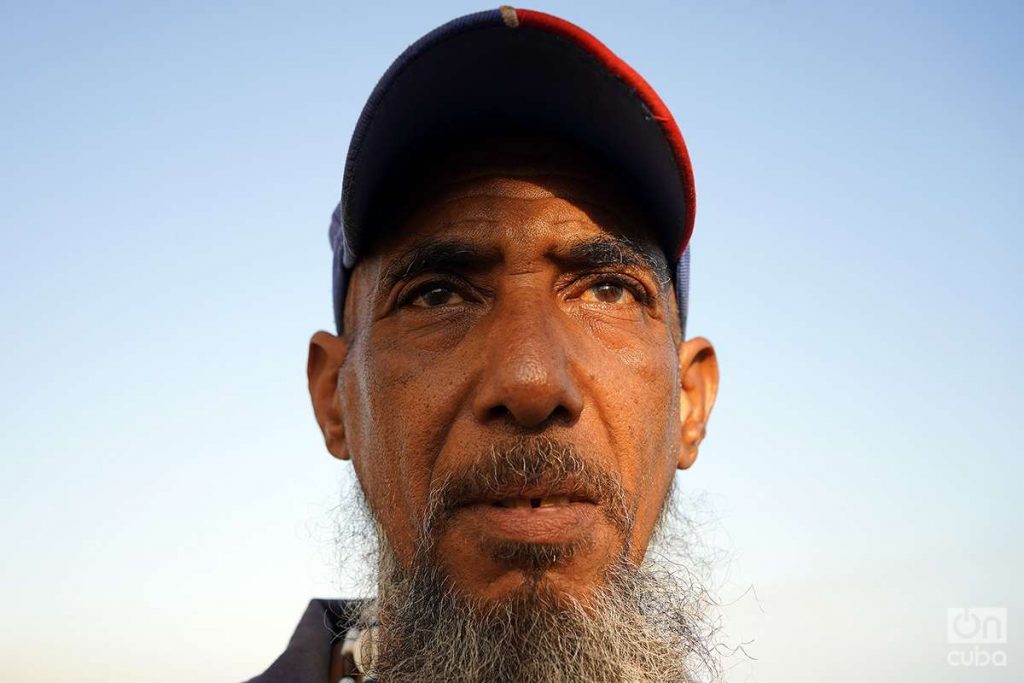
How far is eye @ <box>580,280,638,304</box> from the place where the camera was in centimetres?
276

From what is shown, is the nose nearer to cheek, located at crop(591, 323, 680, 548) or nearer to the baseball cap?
cheek, located at crop(591, 323, 680, 548)

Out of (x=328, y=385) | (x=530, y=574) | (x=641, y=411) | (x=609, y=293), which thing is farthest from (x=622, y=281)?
(x=328, y=385)

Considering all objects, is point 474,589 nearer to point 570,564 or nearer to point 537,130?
point 570,564

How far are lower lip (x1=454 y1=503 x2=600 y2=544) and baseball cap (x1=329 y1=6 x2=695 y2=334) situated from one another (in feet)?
3.47

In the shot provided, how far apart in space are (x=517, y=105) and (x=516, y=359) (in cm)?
88

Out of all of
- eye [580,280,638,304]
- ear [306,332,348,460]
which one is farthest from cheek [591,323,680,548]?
ear [306,332,348,460]

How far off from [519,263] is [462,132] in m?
0.51

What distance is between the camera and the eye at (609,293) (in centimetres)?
276

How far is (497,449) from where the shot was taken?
7.75 feet

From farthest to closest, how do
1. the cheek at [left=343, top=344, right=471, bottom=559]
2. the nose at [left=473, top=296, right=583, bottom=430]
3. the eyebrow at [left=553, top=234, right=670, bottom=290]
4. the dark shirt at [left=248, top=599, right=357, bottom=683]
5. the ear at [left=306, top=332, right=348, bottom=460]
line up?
the ear at [left=306, top=332, right=348, bottom=460]
the dark shirt at [left=248, top=599, right=357, bottom=683]
the eyebrow at [left=553, top=234, right=670, bottom=290]
the cheek at [left=343, top=344, right=471, bottom=559]
the nose at [left=473, top=296, right=583, bottom=430]

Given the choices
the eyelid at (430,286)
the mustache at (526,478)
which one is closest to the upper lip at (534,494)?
the mustache at (526,478)

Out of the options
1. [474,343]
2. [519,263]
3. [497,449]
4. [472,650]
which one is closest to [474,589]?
[472,650]

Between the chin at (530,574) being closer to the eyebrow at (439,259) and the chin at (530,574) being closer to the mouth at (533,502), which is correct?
the mouth at (533,502)

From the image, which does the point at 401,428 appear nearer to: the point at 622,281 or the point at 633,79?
the point at 622,281
